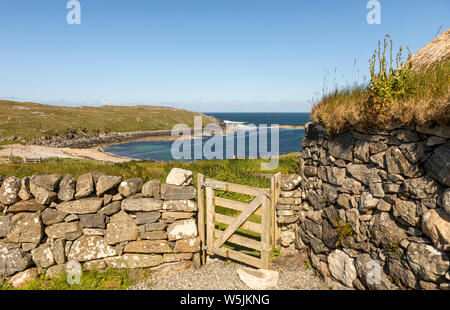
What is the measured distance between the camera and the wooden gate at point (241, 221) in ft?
20.3

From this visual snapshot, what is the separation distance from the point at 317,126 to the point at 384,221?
2644mm

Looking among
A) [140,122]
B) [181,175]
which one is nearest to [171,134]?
[140,122]

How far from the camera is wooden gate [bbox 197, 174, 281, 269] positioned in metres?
6.19

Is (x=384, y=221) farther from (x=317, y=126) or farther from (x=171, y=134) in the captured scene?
(x=171, y=134)

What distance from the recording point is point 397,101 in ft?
14.8

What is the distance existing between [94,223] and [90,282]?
1256 millimetres

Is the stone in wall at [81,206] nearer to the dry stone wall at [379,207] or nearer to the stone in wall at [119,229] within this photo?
the stone in wall at [119,229]

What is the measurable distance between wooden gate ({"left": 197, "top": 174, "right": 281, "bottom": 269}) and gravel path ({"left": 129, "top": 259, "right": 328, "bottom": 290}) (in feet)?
1.30

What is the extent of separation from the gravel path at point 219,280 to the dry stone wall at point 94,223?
36 cm

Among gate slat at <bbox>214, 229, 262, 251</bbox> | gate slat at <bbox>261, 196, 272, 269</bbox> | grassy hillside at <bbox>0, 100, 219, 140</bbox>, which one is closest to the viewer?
gate slat at <bbox>261, 196, 272, 269</bbox>

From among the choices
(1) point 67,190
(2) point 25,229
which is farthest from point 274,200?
(2) point 25,229

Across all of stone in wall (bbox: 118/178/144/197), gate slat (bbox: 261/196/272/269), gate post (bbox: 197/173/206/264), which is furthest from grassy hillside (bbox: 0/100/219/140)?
gate slat (bbox: 261/196/272/269)

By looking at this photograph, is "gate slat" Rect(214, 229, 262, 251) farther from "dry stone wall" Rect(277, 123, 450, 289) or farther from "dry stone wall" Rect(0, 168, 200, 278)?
"dry stone wall" Rect(277, 123, 450, 289)

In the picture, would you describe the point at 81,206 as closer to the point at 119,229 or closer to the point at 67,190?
the point at 67,190
